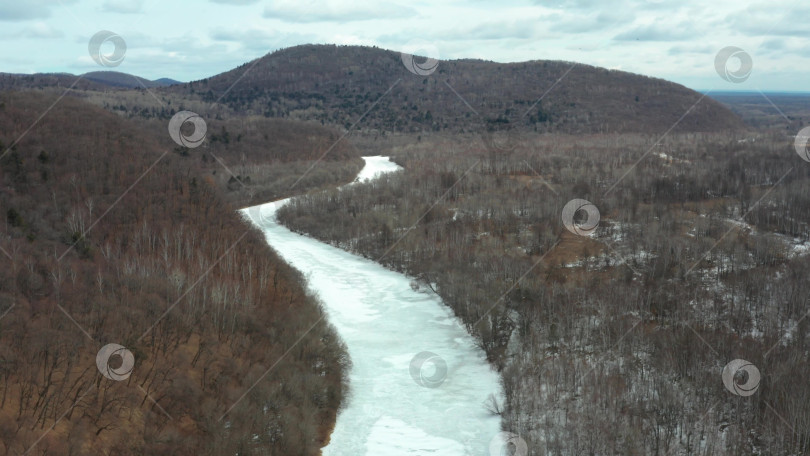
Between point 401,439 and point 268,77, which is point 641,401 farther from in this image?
point 268,77

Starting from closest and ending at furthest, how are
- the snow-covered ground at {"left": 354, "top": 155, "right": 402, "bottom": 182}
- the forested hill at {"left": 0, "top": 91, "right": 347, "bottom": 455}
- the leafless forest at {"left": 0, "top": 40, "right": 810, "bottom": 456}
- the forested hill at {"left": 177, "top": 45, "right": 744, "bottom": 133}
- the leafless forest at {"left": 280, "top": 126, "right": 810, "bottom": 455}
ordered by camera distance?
1. the forested hill at {"left": 0, "top": 91, "right": 347, "bottom": 455}
2. the leafless forest at {"left": 0, "top": 40, "right": 810, "bottom": 456}
3. the leafless forest at {"left": 280, "top": 126, "right": 810, "bottom": 455}
4. the snow-covered ground at {"left": 354, "top": 155, "right": 402, "bottom": 182}
5. the forested hill at {"left": 177, "top": 45, "right": 744, "bottom": 133}

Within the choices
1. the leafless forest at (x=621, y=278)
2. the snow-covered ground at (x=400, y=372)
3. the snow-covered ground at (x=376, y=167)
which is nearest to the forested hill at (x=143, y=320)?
the snow-covered ground at (x=400, y=372)

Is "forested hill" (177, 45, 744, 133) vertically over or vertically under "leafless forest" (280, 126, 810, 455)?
over

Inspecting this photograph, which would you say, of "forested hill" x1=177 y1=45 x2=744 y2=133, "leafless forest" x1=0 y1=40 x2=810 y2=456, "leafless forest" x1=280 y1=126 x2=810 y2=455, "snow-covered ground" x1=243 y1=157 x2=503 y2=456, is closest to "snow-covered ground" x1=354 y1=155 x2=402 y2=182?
"leafless forest" x1=0 y1=40 x2=810 y2=456

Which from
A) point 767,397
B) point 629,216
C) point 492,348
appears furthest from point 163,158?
point 767,397

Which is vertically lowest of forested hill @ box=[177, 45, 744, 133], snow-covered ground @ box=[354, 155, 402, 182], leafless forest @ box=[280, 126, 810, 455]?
leafless forest @ box=[280, 126, 810, 455]

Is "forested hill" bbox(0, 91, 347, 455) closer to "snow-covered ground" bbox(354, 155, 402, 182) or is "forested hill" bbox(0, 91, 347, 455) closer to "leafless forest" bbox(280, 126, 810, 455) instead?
"leafless forest" bbox(280, 126, 810, 455)

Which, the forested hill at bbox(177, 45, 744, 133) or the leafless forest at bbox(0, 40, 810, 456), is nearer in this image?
the leafless forest at bbox(0, 40, 810, 456)
